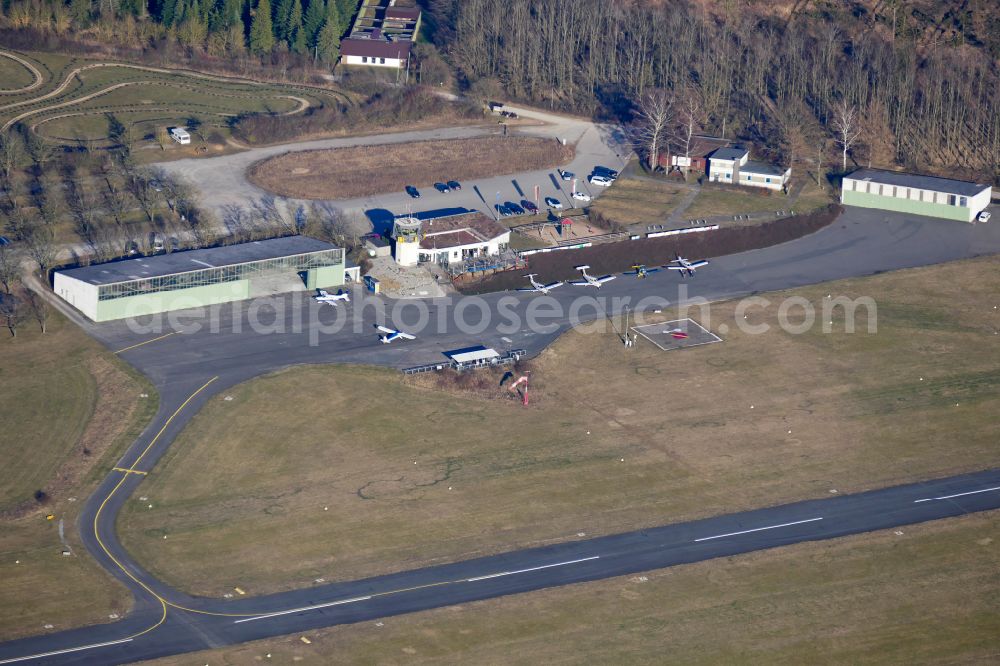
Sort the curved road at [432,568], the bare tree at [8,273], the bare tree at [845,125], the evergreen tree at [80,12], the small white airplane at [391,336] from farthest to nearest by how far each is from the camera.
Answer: the evergreen tree at [80,12] < the bare tree at [845,125] < the bare tree at [8,273] < the small white airplane at [391,336] < the curved road at [432,568]

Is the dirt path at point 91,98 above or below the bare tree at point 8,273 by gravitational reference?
above

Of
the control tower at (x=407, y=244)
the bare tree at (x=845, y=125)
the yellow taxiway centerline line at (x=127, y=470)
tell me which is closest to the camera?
the yellow taxiway centerline line at (x=127, y=470)

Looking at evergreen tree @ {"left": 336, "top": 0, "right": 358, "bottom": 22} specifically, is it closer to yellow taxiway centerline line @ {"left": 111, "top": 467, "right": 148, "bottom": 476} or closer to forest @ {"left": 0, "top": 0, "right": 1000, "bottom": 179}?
forest @ {"left": 0, "top": 0, "right": 1000, "bottom": 179}

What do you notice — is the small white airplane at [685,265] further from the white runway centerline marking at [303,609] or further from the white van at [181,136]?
the white runway centerline marking at [303,609]

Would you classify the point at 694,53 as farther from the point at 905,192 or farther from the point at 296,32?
the point at 296,32

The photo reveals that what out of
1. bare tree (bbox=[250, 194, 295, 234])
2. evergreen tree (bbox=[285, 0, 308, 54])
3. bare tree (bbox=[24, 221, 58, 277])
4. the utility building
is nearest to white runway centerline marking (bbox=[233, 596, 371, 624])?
bare tree (bbox=[24, 221, 58, 277])

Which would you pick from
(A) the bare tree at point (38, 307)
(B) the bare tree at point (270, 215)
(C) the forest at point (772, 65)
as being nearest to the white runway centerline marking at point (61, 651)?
(A) the bare tree at point (38, 307)
